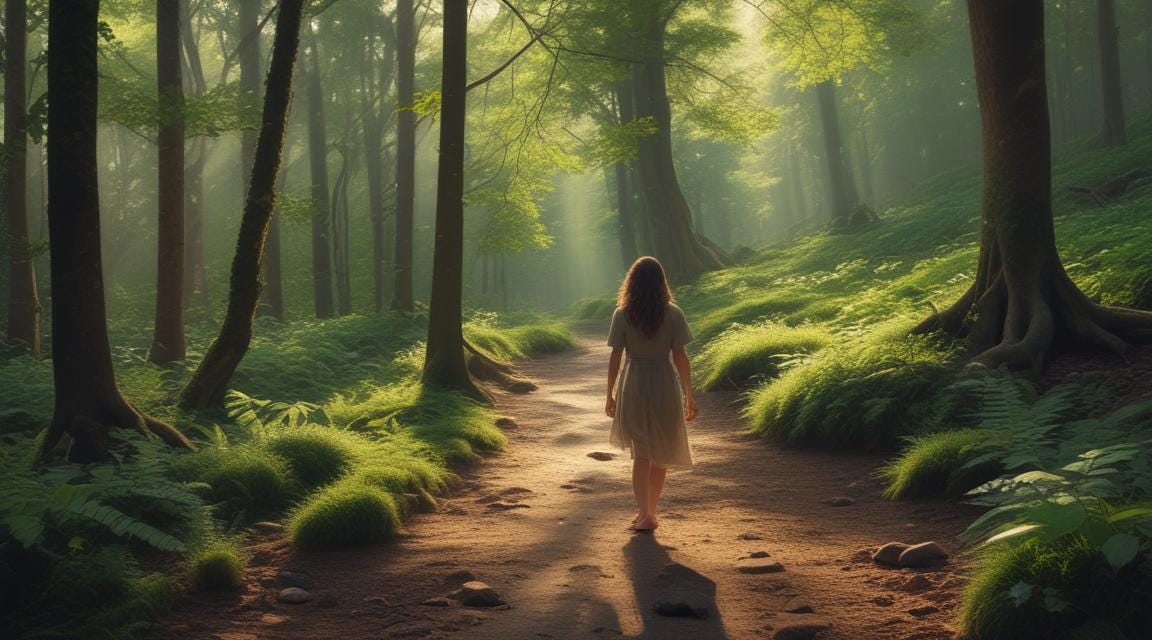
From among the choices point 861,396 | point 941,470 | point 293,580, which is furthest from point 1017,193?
point 293,580

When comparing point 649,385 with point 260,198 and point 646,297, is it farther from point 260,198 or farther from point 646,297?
point 260,198

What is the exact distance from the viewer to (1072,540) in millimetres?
3764

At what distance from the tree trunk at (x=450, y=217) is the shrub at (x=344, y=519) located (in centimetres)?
592

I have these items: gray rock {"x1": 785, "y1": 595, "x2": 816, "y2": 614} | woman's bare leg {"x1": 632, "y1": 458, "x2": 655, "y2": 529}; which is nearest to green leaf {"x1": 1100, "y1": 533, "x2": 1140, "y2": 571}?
gray rock {"x1": 785, "y1": 595, "x2": 816, "y2": 614}

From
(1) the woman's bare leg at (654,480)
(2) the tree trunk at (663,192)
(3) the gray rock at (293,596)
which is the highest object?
(2) the tree trunk at (663,192)

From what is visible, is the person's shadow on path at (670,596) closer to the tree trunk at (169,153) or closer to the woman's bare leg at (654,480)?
the woman's bare leg at (654,480)

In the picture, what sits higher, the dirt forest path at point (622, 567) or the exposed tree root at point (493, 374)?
the exposed tree root at point (493, 374)

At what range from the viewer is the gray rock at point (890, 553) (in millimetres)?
5184

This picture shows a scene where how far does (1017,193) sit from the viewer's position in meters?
8.80

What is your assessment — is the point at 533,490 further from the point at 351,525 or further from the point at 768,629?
the point at 768,629

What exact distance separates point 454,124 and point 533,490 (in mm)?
6368

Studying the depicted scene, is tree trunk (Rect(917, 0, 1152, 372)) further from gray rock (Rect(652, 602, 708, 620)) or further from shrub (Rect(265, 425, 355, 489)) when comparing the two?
shrub (Rect(265, 425, 355, 489))

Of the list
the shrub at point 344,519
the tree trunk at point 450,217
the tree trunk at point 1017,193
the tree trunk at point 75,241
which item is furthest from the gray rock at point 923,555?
the tree trunk at point 450,217

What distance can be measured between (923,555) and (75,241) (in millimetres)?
6431
